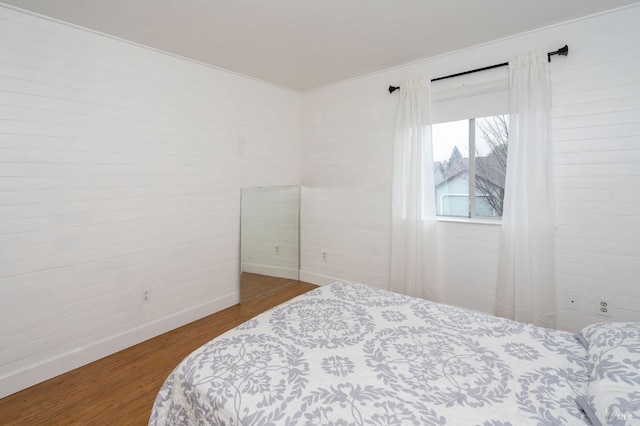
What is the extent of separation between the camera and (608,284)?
7.73 feet

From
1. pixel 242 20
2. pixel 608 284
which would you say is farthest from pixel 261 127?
pixel 608 284

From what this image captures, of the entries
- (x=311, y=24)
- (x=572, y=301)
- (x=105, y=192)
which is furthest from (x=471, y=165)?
(x=105, y=192)

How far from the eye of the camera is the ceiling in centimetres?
218

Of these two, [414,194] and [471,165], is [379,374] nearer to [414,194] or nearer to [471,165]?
[414,194]

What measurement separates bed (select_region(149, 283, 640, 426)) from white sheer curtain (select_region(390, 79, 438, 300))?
4.47ft

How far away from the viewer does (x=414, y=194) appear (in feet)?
10.3

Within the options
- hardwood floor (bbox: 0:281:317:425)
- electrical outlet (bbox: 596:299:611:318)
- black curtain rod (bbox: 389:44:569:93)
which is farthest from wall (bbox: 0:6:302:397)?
electrical outlet (bbox: 596:299:611:318)

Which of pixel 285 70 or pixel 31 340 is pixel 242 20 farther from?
pixel 31 340

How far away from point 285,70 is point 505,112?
7.34 ft

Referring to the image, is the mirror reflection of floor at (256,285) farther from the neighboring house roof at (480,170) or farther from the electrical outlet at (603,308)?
the electrical outlet at (603,308)

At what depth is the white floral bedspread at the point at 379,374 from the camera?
1079 millimetres

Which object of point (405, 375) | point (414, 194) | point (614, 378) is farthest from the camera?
point (414, 194)

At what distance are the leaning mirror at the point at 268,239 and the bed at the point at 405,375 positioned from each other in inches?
76.7

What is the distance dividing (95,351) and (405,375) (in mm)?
2511
